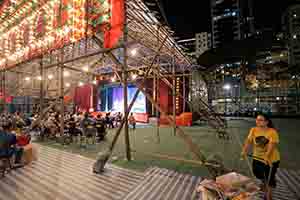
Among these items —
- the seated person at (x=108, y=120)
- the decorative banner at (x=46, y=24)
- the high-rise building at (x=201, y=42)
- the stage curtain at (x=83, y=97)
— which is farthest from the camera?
the stage curtain at (x=83, y=97)

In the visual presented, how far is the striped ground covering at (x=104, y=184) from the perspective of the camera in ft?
10.4

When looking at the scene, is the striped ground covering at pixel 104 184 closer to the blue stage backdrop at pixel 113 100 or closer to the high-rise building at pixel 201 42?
the blue stage backdrop at pixel 113 100

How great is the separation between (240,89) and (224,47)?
697 centimetres

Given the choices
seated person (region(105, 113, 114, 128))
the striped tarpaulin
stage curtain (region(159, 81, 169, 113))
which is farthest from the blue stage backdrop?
the striped tarpaulin

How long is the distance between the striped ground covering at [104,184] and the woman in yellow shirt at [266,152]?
0.60 metres

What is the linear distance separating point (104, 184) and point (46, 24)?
8831mm

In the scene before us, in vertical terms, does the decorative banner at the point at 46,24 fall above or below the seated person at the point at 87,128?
above

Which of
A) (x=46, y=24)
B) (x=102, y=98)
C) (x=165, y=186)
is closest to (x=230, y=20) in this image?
(x=102, y=98)

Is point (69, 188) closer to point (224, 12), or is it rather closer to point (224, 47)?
point (224, 47)

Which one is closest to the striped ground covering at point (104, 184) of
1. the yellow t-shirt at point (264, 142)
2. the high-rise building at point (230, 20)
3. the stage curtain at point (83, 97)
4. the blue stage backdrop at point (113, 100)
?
the yellow t-shirt at point (264, 142)

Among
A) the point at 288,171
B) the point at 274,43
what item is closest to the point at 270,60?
the point at 274,43

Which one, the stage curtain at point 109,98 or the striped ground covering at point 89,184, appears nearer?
the striped ground covering at point 89,184

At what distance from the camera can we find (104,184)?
363 cm

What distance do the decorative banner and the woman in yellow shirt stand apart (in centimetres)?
482
